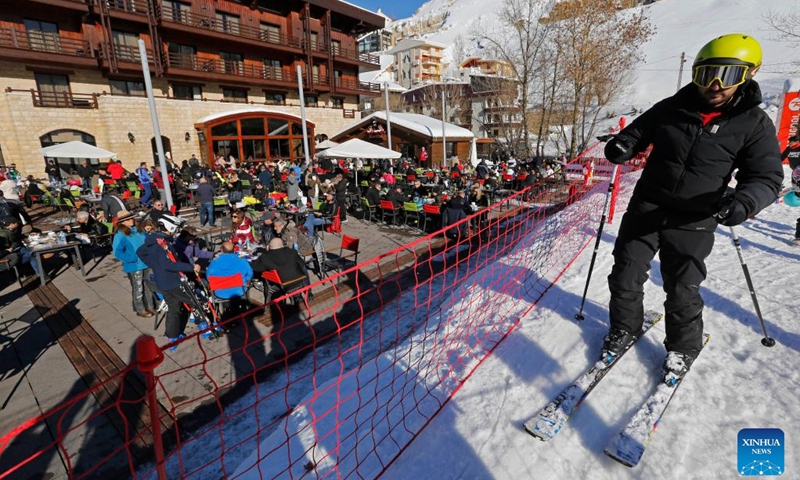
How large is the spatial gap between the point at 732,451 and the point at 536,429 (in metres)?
1.06

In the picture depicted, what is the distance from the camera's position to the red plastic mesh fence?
2746 mm

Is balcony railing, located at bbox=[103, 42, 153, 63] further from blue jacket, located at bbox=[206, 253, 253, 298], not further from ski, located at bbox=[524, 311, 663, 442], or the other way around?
ski, located at bbox=[524, 311, 663, 442]

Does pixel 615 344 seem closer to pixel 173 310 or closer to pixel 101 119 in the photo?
pixel 173 310

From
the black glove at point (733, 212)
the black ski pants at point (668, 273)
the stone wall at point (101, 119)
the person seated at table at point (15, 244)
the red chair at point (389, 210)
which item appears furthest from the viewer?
the stone wall at point (101, 119)

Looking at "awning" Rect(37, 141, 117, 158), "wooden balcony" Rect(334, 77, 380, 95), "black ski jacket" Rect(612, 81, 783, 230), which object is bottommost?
"black ski jacket" Rect(612, 81, 783, 230)

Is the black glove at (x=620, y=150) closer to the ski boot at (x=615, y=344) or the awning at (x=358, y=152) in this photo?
the ski boot at (x=615, y=344)

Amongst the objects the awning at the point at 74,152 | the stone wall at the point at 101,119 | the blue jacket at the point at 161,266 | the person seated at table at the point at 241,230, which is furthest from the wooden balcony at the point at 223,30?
the blue jacket at the point at 161,266

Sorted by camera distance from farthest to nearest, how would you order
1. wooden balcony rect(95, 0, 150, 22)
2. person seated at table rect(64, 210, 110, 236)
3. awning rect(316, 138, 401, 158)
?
wooden balcony rect(95, 0, 150, 22) < awning rect(316, 138, 401, 158) < person seated at table rect(64, 210, 110, 236)

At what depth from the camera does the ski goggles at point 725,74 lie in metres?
2.20

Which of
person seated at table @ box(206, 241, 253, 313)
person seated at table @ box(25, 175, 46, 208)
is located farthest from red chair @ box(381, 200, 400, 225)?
person seated at table @ box(25, 175, 46, 208)

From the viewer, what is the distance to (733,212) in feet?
6.71

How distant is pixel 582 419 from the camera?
97.1 inches

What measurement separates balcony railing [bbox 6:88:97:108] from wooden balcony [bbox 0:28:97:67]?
1.56 metres

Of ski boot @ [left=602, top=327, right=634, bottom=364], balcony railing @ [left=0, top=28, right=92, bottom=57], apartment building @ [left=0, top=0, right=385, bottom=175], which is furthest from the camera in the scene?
apartment building @ [left=0, top=0, right=385, bottom=175]
